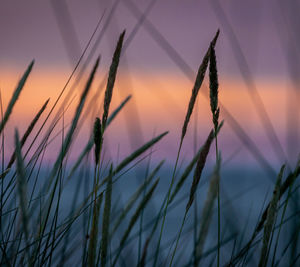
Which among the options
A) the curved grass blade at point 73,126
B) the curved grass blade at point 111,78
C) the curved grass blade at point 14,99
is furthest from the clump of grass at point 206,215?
the curved grass blade at point 14,99

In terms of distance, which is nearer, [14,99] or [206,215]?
[206,215]

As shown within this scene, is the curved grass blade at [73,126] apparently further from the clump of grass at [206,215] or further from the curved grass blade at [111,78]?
the clump of grass at [206,215]

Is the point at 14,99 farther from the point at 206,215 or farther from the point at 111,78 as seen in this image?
the point at 206,215

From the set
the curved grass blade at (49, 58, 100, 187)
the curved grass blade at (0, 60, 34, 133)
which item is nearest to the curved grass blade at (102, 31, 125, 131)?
the curved grass blade at (49, 58, 100, 187)

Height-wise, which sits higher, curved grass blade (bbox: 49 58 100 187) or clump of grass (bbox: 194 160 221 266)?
curved grass blade (bbox: 49 58 100 187)

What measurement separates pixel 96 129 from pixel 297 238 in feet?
2.35

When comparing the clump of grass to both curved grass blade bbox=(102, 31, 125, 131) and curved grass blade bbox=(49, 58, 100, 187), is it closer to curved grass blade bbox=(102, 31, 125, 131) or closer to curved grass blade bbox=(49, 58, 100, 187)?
curved grass blade bbox=(102, 31, 125, 131)

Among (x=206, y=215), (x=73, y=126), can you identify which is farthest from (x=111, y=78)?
(x=206, y=215)

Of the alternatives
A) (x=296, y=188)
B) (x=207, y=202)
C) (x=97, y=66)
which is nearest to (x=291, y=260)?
(x=296, y=188)

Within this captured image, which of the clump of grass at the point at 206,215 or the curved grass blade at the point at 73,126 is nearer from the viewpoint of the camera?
the clump of grass at the point at 206,215

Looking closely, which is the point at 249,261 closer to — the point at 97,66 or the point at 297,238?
the point at 297,238

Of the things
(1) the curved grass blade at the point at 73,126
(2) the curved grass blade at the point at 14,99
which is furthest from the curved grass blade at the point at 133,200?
(2) the curved grass blade at the point at 14,99

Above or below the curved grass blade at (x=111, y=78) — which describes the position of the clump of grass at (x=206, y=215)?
below

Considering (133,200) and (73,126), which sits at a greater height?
(73,126)
